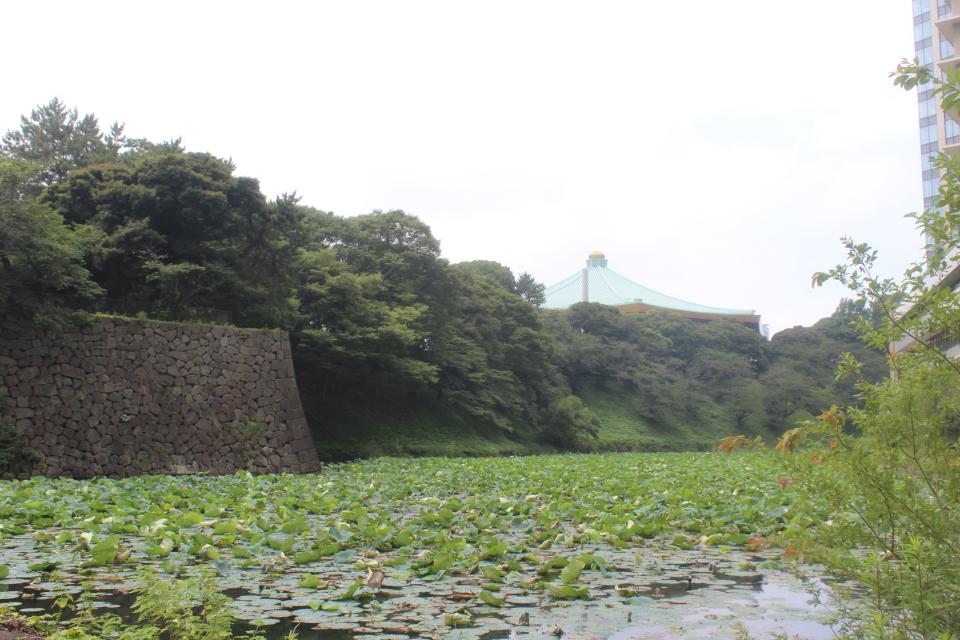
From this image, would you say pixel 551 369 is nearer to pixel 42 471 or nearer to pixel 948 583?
pixel 42 471

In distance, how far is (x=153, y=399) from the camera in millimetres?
10820

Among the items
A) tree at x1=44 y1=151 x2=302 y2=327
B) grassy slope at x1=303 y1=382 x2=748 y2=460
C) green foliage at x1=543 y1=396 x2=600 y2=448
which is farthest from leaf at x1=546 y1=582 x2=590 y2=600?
green foliage at x1=543 y1=396 x2=600 y2=448

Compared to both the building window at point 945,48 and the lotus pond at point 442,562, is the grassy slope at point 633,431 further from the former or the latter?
the lotus pond at point 442,562

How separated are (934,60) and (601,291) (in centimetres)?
3208

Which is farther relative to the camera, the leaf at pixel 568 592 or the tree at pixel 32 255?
the tree at pixel 32 255

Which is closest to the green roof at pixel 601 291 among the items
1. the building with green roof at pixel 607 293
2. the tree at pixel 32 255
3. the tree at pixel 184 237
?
the building with green roof at pixel 607 293

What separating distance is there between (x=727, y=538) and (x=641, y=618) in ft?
6.98

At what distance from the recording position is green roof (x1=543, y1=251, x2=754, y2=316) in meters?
53.7

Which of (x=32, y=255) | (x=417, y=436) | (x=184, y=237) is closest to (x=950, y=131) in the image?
(x=417, y=436)

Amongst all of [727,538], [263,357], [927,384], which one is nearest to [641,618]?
[927,384]

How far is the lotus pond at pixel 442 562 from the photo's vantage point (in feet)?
8.95

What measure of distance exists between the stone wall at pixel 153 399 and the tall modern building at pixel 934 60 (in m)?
14.9

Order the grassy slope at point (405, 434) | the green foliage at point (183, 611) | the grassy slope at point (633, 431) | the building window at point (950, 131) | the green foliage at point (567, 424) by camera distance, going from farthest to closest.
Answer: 1. the grassy slope at point (633, 431)
2. the green foliage at point (567, 424)
3. the building window at point (950, 131)
4. the grassy slope at point (405, 434)
5. the green foliage at point (183, 611)

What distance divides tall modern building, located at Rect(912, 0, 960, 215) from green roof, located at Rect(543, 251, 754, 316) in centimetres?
2320
